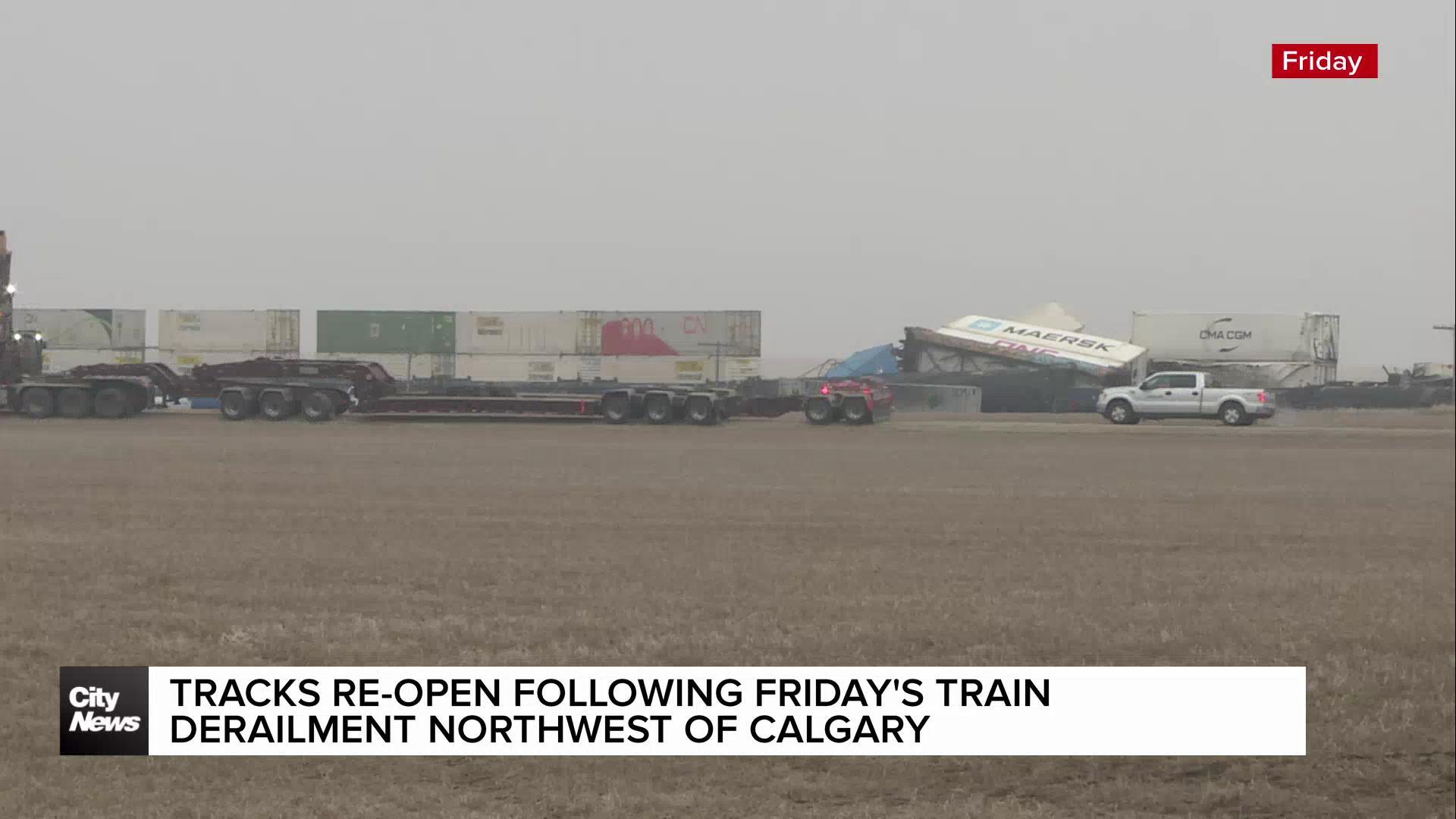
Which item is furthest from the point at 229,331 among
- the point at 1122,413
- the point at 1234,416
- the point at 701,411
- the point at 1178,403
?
the point at 1234,416

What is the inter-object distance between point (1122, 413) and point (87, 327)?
45.1 meters

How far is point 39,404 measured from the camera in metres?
7.43

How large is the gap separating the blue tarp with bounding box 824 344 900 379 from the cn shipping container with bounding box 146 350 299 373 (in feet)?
11.8

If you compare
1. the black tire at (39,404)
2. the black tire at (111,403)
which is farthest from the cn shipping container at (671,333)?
the black tire at (39,404)

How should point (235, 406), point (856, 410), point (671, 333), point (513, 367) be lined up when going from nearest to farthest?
point (671, 333)
point (235, 406)
point (513, 367)
point (856, 410)

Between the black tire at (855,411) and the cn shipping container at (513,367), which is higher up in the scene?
the cn shipping container at (513,367)

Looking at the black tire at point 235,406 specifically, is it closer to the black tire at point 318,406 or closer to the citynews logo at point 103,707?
the black tire at point 318,406

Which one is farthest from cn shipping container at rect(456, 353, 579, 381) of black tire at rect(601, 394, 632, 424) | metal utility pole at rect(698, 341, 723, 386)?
black tire at rect(601, 394, 632, 424)

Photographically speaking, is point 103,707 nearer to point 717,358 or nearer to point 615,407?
point 717,358

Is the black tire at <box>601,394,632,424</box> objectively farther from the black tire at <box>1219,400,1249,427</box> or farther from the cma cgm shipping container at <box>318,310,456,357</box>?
the black tire at <box>1219,400,1249,427</box>

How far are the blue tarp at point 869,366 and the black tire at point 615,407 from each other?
688 inches

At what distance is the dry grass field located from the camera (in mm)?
8414

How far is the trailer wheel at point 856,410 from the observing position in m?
43.5

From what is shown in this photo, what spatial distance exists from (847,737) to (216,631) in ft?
16.5
